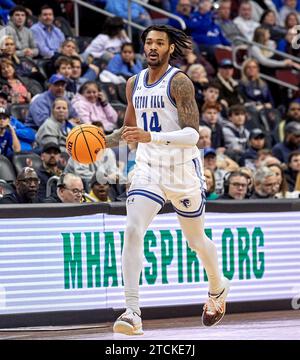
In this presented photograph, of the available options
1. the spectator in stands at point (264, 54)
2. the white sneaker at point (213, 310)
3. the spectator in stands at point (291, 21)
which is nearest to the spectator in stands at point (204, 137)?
Result: the spectator in stands at point (264, 54)

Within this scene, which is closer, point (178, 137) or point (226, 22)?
point (178, 137)

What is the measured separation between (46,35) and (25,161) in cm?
367

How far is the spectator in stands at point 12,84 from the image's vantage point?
13.8 meters

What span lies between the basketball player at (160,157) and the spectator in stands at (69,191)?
2331 millimetres

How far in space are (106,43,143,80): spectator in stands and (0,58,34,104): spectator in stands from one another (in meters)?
2.10

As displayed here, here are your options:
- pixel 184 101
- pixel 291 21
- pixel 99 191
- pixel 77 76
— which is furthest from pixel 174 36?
pixel 291 21

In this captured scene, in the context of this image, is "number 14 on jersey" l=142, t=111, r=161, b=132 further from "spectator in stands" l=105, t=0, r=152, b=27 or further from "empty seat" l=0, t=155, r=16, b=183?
"spectator in stands" l=105, t=0, r=152, b=27

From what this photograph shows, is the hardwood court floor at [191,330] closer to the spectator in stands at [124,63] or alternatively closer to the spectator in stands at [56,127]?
the spectator in stands at [56,127]

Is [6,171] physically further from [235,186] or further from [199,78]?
[199,78]

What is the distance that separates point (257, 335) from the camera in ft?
29.7

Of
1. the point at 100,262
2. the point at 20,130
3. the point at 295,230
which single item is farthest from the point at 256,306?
the point at 20,130

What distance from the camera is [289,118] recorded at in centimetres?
1688
